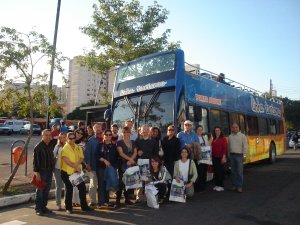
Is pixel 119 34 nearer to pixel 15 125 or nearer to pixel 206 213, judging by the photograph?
pixel 206 213

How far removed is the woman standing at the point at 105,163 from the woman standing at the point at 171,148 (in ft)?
4.36

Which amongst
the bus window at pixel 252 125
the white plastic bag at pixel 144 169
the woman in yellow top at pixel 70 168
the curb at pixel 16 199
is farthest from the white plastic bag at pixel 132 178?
the bus window at pixel 252 125

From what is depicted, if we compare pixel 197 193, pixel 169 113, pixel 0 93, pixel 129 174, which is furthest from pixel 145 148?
pixel 0 93

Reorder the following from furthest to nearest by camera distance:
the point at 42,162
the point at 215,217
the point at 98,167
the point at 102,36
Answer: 1. the point at 102,36
2. the point at 98,167
3. the point at 42,162
4. the point at 215,217

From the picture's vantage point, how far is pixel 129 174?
7.62m

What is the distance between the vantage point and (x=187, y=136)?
8.70 meters

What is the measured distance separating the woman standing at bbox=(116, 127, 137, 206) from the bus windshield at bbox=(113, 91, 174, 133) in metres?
1.64

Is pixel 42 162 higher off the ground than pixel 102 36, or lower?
lower

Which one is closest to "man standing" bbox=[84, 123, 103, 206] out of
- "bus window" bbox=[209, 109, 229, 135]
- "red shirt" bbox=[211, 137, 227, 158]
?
"red shirt" bbox=[211, 137, 227, 158]

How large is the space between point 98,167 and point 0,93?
3.98 meters

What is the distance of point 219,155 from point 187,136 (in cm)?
133

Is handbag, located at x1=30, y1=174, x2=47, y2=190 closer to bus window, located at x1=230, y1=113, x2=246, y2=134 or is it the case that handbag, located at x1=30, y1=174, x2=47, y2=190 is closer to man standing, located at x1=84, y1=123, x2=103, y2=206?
man standing, located at x1=84, y1=123, x2=103, y2=206

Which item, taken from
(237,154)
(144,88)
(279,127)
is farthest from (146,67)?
(279,127)

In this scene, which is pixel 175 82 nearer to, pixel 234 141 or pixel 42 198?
pixel 234 141
